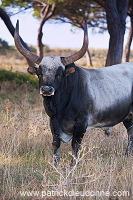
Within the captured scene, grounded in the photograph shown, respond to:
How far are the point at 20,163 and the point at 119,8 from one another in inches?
298

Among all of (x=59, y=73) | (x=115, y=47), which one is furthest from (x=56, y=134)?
(x=115, y=47)

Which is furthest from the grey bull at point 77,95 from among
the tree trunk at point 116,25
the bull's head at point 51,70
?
the tree trunk at point 116,25

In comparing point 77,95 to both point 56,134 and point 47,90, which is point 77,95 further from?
point 47,90

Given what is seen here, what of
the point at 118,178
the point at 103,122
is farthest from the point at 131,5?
the point at 118,178

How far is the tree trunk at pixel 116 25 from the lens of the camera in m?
10.9

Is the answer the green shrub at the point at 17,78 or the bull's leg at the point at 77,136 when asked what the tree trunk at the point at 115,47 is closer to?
the green shrub at the point at 17,78

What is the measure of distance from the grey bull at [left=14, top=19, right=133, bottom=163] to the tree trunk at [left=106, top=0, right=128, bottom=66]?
5.13 meters

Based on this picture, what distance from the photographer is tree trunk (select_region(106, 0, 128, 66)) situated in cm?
1093

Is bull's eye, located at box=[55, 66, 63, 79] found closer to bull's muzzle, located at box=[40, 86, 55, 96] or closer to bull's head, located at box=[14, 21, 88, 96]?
Result: bull's head, located at box=[14, 21, 88, 96]

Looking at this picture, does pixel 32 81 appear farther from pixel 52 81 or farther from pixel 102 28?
pixel 102 28

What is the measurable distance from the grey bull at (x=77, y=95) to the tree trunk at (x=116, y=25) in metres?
5.13

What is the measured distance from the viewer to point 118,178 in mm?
4691

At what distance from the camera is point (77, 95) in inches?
208

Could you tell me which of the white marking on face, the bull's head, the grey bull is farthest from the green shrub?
the white marking on face
